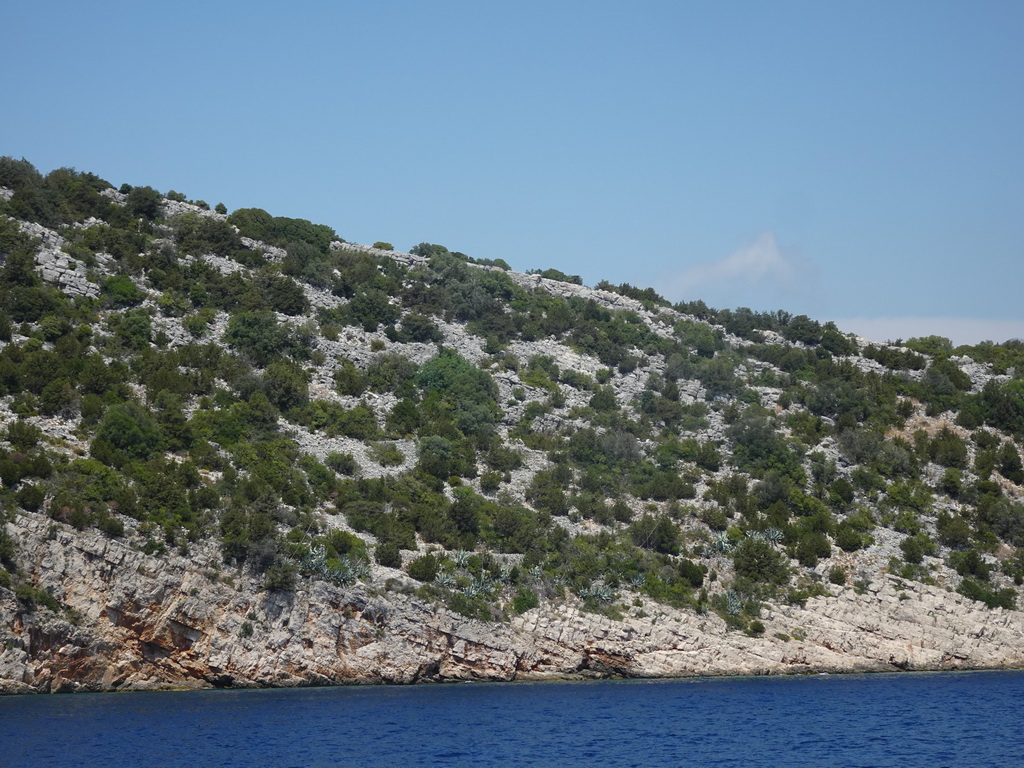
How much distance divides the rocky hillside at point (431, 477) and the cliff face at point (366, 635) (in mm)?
117

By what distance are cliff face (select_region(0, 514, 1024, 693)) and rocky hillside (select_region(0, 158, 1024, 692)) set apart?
117 mm

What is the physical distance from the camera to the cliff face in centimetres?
3994

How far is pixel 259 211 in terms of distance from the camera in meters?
84.1

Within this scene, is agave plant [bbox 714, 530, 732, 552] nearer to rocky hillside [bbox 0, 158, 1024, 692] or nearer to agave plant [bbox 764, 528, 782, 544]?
rocky hillside [bbox 0, 158, 1024, 692]

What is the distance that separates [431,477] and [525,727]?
73.1 ft

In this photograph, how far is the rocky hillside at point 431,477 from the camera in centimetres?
4297

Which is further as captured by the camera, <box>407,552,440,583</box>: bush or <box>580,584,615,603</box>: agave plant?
<box>580,584,615,603</box>: agave plant

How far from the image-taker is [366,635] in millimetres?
44531

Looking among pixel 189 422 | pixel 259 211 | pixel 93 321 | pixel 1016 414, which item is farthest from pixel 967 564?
pixel 259 211

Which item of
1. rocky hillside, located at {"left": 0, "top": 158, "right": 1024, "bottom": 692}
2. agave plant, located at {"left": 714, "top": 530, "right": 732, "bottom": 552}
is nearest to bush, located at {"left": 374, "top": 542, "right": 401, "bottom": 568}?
rocky hillside, located at {"left": 0, "top": 158, "right": 1024, "bottom": 692}

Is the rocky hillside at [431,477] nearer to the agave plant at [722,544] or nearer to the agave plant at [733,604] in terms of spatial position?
the agave plant at [733,604]

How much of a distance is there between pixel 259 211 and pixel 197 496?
42.1 m

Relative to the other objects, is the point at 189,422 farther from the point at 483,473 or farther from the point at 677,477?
the point at 677,477

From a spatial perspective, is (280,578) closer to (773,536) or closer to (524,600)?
(524,600)
